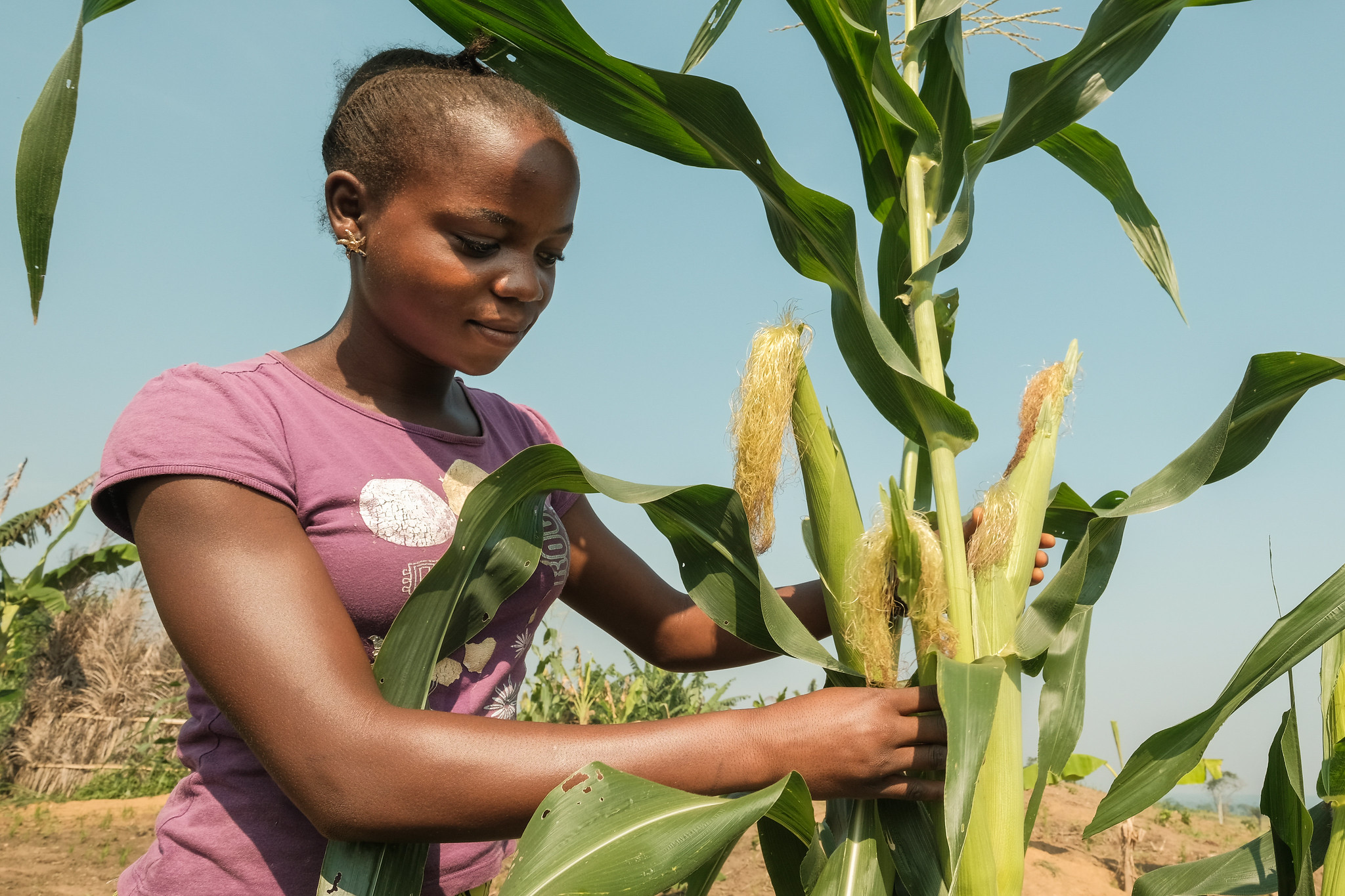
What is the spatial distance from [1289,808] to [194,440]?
57.4 inches

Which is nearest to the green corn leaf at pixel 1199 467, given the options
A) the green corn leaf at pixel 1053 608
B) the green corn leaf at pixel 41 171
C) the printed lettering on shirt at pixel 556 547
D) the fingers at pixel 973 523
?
the green corn leaf at pixel 1053 608

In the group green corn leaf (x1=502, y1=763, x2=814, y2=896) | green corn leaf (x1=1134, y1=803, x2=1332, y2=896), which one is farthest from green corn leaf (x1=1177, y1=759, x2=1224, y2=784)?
green corn leaf (x1=502, y1=763, x2=814, y2=896)

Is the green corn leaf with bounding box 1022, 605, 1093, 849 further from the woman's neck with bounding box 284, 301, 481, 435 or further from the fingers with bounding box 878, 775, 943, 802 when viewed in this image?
the woman's neck with bounding box 284, 301, 481, 435

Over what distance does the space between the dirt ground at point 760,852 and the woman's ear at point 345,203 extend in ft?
11.4

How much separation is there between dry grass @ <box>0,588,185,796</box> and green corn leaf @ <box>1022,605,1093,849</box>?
978cm

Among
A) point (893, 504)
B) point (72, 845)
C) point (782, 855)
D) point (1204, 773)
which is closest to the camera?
point (893, 504)

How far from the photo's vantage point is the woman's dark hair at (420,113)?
44.7 inches

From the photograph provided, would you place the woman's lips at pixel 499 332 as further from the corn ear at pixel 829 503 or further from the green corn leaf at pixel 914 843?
the green corn leaf at pixel 914 843

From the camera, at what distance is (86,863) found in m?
5.44

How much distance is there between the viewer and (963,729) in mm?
903

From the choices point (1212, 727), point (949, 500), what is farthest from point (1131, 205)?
point (1212, 727)

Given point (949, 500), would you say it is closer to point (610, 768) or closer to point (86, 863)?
point (610, 768)

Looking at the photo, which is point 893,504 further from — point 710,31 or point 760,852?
point 760,852

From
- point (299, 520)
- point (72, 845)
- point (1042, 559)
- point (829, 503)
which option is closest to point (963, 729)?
point (829, 503)
